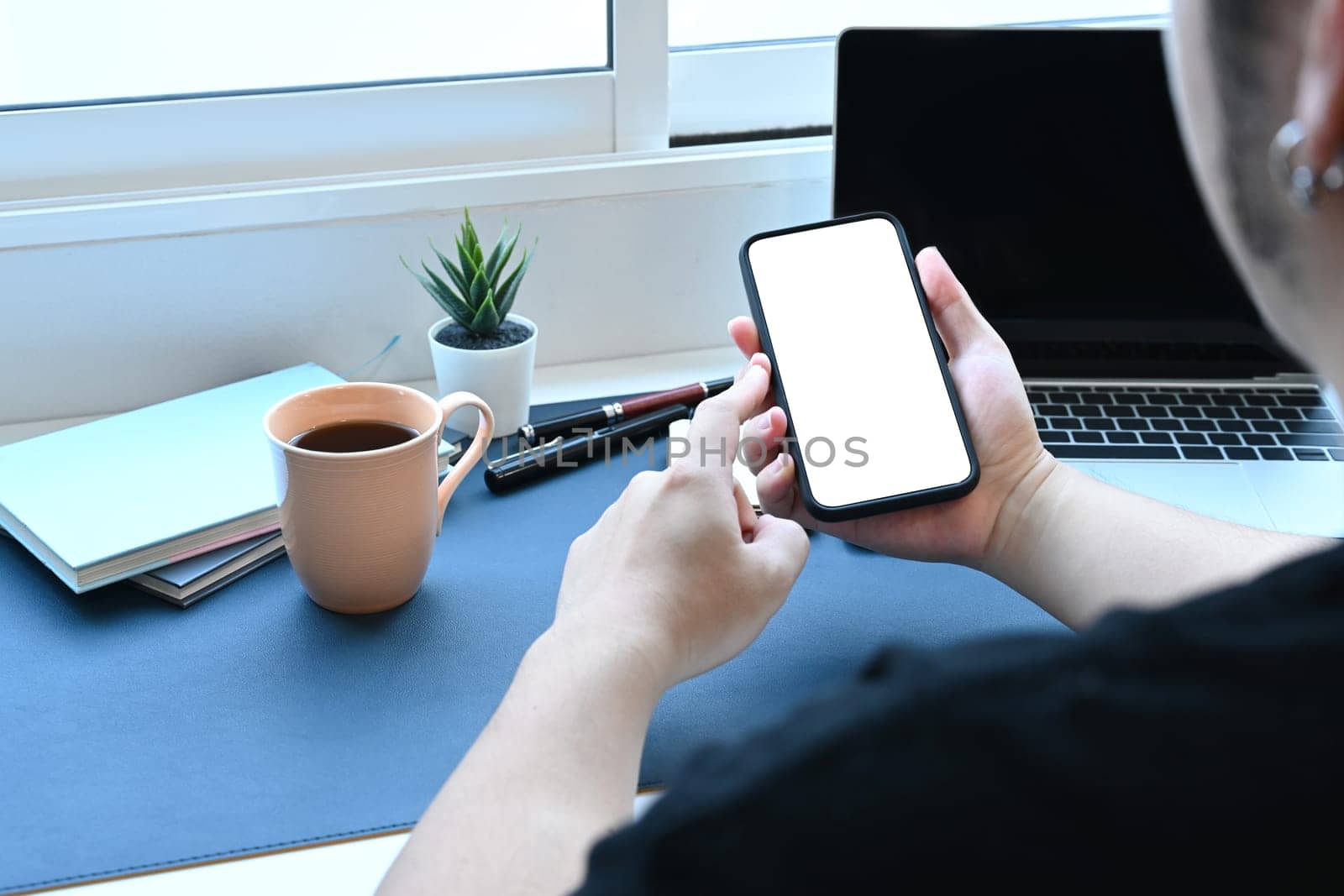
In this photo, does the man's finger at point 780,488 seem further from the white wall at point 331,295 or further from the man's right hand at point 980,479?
the white wall at point 331,295

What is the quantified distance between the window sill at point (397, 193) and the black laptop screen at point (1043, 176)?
15 centimetres

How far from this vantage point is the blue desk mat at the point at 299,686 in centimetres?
57

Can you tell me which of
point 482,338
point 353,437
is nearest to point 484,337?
point 482,338

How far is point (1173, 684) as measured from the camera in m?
0.28

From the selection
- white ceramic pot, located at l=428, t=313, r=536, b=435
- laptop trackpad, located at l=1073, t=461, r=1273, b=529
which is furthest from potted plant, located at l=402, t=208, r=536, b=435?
laptop trackpad, located at l=1073, t=461, r=1273, b=529

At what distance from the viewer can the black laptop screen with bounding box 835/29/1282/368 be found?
3.09ft

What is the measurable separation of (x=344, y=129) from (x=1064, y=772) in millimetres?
920

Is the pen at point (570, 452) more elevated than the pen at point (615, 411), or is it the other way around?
the pen at point (615, 411)

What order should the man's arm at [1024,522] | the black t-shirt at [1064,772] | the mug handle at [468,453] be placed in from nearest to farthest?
1. the black t-shirt at [1064,772]
2. the man's arm at [1024,522]
3. the mug handle at [468,453]

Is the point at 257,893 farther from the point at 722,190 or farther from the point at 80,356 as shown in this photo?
the point at 722,190

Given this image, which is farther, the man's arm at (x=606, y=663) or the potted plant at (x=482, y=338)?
the potted plant at (x=482, y=338)

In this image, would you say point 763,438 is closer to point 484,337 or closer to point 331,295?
point 484,337

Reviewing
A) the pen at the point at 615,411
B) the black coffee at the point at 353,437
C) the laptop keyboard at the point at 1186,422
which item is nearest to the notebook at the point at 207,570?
the black coffee at the point at 353,437

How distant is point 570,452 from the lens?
91 centimetres
